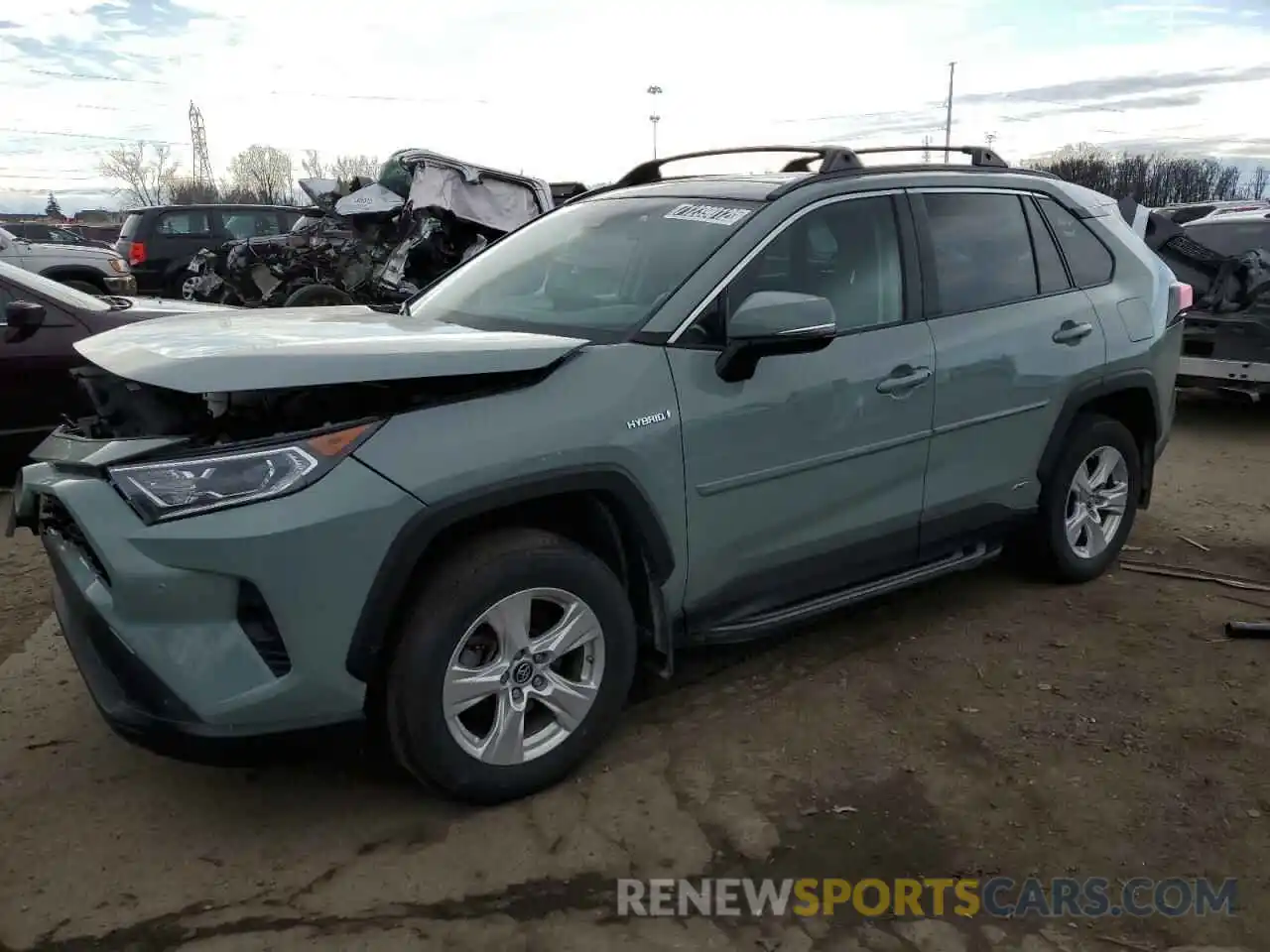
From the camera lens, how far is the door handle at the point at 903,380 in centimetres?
349

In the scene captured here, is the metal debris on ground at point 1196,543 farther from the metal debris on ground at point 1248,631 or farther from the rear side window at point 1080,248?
the rear side window at point 1080,248

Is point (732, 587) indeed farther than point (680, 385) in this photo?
Yes

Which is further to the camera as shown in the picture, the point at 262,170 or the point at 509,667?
the point at 262,170

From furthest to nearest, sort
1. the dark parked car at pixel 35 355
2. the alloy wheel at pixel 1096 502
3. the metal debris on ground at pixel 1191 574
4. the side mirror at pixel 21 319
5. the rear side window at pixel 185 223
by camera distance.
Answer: the rear side window at pixel 185 223, the dark parked car at pixel 35 355, the side mirror at pixel 21 319, the metal debris on ground at pixel 1191 574, the alloy wheel at pixel 1096 502

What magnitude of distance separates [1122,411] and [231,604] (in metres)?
3.99

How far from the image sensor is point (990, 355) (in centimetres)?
384

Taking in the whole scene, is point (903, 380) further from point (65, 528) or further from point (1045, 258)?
point (65, 528)

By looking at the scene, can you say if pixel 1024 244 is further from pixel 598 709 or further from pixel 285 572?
pixel 285 572

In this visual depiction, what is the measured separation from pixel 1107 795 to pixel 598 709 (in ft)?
5.04

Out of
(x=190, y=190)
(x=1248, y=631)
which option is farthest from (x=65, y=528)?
(x=190, y=190)

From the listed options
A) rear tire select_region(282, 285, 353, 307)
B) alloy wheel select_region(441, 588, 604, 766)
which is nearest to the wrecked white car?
rear tire select_region(282, 285, 353, 307)

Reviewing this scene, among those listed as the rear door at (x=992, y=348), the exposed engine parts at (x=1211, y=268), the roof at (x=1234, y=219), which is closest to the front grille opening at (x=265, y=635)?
the rear door at (x=992, y=348)

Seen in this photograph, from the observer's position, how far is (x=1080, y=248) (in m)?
4.38


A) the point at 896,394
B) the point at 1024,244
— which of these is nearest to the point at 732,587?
the point at 896,394
